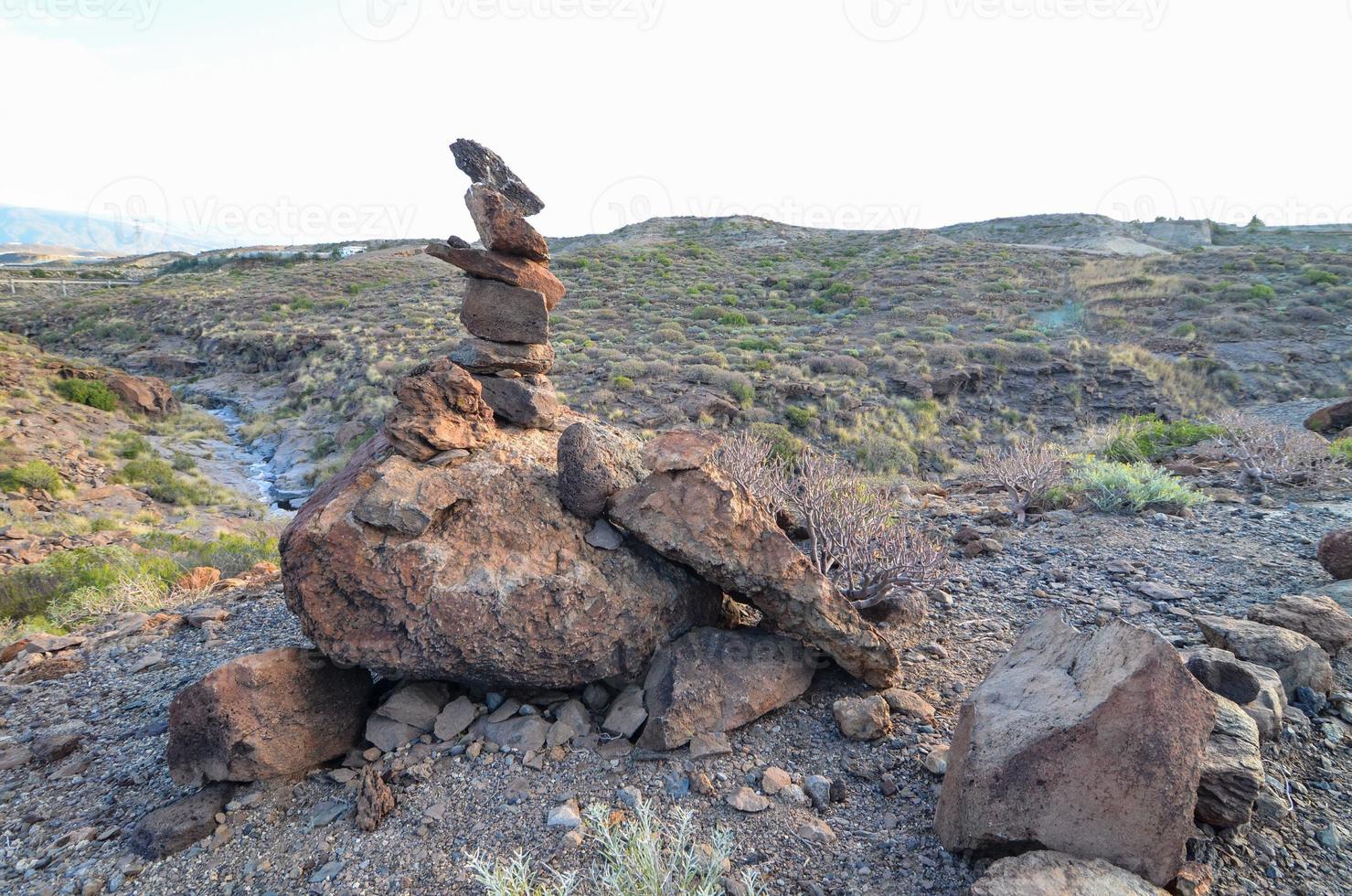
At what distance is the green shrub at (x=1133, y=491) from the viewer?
7160 millimetres

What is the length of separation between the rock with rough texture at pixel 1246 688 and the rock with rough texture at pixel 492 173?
17.6 ft

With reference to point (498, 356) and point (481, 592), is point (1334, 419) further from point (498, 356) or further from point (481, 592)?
point (481, 592)

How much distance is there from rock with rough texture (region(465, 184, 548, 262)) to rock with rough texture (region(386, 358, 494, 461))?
1110 millimetres

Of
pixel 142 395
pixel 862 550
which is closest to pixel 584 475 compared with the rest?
pixel 862 550

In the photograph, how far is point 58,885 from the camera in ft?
10.2

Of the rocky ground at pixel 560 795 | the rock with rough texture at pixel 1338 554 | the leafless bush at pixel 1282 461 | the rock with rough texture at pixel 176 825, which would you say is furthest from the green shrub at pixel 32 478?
the leafless bush at pixel 1282 461

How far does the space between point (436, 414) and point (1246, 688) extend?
187 inches

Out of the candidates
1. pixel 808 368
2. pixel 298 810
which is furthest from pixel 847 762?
pixel 808 368

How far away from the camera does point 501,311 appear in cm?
519

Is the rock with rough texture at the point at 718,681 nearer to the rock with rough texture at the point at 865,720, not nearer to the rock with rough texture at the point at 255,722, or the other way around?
the rock with rough texture at the point at 865,720

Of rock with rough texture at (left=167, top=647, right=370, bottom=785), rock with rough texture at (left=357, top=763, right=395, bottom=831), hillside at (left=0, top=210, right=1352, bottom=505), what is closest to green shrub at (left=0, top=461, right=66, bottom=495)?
hillside at (left=0, top=210, right=1352, bottom=505)

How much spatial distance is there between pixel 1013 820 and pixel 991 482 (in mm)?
7223

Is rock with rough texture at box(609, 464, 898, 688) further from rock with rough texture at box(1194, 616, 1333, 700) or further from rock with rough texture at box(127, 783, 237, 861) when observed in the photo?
rock with rough texture at box(127, 783, 237, 861)

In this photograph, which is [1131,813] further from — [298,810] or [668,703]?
[298,810]
